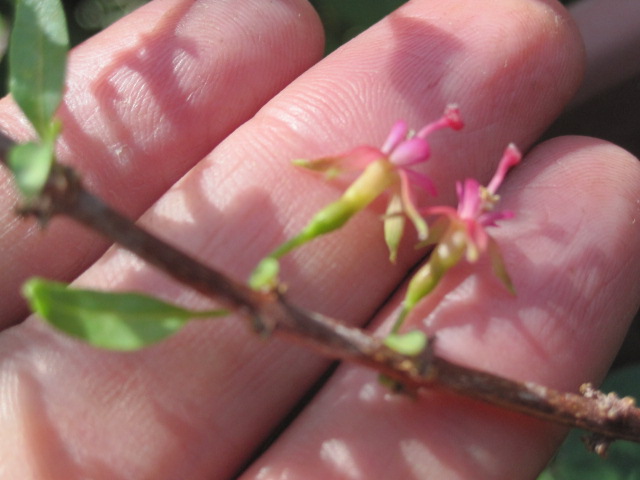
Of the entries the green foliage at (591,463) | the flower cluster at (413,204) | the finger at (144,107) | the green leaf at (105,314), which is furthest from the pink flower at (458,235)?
the green foliage at (591,463)

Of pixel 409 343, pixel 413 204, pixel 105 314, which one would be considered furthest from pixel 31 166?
pixel 413 204

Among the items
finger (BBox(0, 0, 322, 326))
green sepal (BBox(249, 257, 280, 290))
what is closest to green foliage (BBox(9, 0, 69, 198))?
green sepal (BBox(249, 257, 280, 290))

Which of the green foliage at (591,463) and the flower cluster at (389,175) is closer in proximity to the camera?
the flower cluster at (389,175)

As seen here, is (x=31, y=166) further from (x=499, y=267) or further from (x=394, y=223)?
(x=499, y=267)

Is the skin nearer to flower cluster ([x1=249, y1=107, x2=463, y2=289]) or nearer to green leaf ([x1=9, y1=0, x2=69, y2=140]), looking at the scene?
flower cluster ([x1=249, y1=107, x2=463, y2=289])

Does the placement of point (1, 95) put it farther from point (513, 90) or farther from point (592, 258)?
point (592, 258)

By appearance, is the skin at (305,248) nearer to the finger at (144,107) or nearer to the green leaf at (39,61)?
the finger at (144,107)
